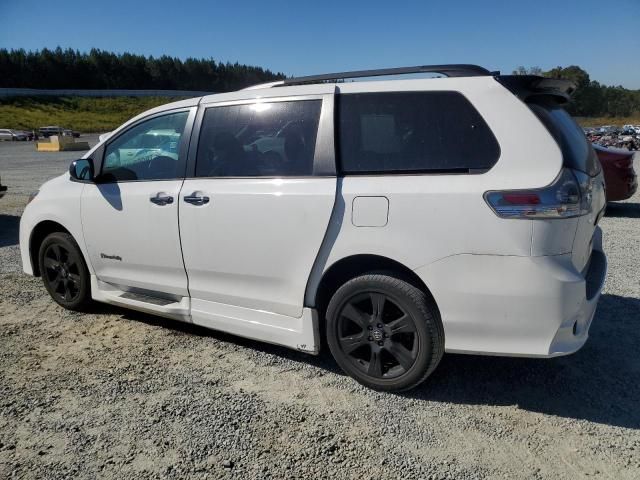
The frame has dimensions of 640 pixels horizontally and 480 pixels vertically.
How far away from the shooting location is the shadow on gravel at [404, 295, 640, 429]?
3.00 m

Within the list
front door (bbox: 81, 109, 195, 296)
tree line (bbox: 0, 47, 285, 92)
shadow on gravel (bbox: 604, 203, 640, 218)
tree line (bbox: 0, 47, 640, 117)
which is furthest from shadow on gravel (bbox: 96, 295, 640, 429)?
tree line (bbox: 0, 47, 285, 92)

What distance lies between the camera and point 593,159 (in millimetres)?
3305

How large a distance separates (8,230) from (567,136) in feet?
27.7

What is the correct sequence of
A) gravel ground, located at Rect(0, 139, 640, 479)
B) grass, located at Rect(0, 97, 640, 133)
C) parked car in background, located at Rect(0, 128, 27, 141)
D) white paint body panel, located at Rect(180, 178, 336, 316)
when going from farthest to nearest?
grass, located at Rect(0, 97, 640, 133), parked car in background, located at Rect(0, 128, 27, 141), white paint body panel, located at Rect(180, 178, 336, 316), gravel ground, located at Rect(0, 139, 640, 479)

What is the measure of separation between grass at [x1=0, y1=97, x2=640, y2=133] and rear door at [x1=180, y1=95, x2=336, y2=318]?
62.9 metres

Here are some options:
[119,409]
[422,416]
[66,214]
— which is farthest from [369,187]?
[66,214]

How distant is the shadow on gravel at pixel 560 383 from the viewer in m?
3.00

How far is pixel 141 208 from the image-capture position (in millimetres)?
3920

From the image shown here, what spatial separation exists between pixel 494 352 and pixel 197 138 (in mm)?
2475

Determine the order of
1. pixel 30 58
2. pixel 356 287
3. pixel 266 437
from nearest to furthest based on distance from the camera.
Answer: pixel 266 437 → pixel 356 287 → pixel 30 58

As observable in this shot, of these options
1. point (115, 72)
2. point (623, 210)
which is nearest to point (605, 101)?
point (623, 210)

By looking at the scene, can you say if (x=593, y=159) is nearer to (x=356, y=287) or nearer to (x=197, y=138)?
(x=356, y=287)

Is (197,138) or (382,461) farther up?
(197,138)

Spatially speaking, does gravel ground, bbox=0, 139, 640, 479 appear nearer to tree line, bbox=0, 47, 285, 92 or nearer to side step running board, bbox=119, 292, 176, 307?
side step running board, bbox=119, 292, 176, 307
